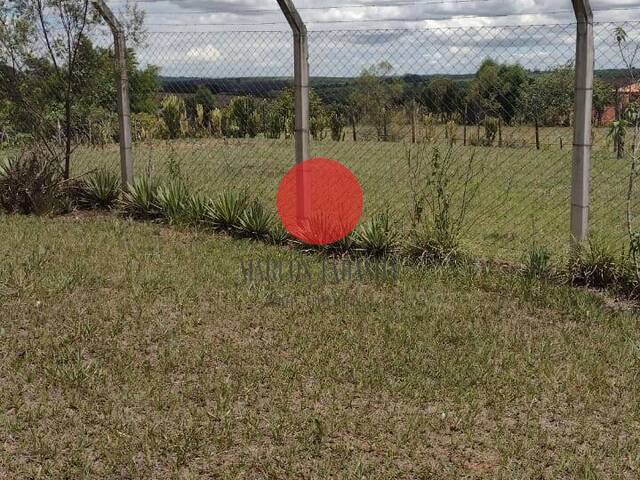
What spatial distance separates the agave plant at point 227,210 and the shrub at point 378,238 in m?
1.53

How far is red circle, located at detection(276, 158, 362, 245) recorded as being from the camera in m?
6.93

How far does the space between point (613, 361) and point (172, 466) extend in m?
2.80

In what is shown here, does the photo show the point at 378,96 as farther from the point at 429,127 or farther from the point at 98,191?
the point at 98,191

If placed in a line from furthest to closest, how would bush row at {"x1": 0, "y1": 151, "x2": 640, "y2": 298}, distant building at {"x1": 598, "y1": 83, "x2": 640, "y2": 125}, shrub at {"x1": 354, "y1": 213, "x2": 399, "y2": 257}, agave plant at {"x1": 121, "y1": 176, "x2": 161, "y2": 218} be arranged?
agave plant at {"x1": 121, "y1": 176, "x2": 161, "y2": 218} → shrub at {"x1": 354, "y1": 213, "x2": 399, "y2": 257} → bush row at {"x1": 0, "y1": 151, "x2": 640, "y2": 298} → distant building at {"x1": 598, "y1": 83, "x2": 640, "y2": 125}

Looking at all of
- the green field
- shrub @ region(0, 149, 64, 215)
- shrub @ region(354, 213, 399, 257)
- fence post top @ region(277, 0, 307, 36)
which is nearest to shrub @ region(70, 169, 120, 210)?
shrub @ region(0, 149, 64, 215)

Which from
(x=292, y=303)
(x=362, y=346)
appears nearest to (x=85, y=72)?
(x=292, y=303)

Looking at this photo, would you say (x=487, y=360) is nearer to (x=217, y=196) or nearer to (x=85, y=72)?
(x=217, y=196)

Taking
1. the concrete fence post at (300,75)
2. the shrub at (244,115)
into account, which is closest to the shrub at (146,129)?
the shrub at (244,115)

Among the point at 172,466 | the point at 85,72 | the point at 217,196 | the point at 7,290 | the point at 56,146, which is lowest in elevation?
the point at 172,466

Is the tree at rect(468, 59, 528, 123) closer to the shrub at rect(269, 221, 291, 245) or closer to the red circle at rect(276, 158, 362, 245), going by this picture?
the red circle at rect(276, 158, 362, 245)

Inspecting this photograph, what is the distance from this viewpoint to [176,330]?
15.6 ft

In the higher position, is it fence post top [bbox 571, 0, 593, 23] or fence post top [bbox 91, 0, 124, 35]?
fence post top [bbox 91, 0, 124, 35]

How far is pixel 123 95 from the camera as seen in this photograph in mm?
8914

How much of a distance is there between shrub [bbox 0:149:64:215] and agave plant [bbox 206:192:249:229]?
2433mm
